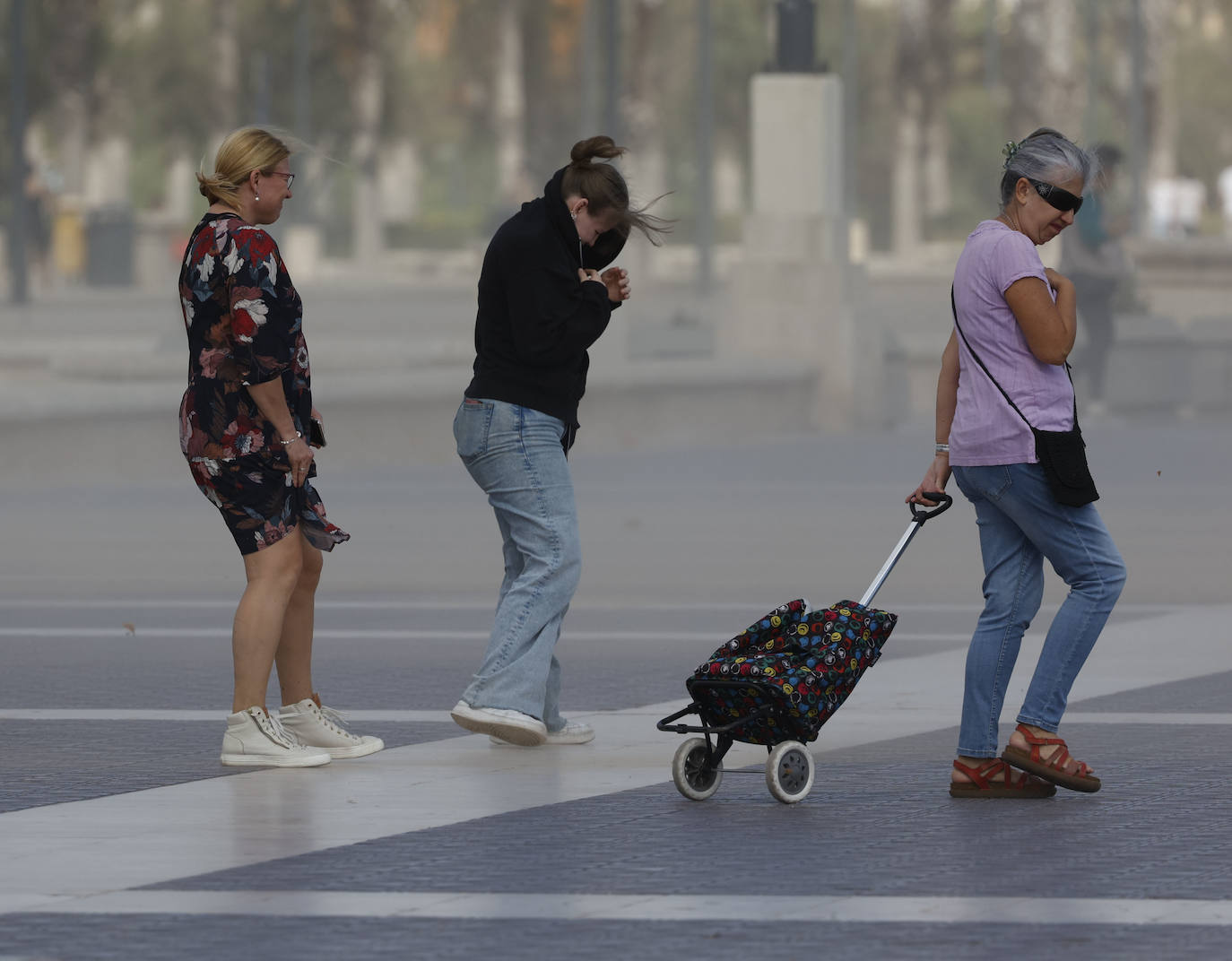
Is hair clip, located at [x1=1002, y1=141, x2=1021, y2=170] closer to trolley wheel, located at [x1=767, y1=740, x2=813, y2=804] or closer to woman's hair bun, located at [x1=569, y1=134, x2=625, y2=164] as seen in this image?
woman's hair bun, located at [x1=569, y1=134, x2=625, y2=164]

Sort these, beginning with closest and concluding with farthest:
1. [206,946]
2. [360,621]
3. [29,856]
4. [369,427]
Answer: [206,946]
[29,856]
[360,621]
[369,427]

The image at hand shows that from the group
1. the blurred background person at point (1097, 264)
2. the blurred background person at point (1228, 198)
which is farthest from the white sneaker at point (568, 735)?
the blurred background person at point (1228, 198)

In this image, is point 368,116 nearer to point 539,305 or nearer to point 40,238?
point 40,238

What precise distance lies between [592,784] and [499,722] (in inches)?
21.2

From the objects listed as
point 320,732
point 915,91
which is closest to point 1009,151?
point 320,732

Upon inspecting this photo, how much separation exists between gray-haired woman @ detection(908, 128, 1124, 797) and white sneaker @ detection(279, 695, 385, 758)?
72.1 inches

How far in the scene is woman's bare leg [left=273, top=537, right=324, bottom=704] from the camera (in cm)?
862

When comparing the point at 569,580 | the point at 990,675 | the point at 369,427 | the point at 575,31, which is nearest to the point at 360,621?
the point at 569,580

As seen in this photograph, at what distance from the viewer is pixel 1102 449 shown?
2030 centimetres

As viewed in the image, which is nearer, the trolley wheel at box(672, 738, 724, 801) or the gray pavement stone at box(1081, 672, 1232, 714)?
the trolley wheel at box(672, 738, 724, 801)

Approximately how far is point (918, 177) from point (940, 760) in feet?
237

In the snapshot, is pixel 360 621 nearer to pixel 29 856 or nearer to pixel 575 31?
pixel 29 856

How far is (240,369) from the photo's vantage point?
8.25 metres

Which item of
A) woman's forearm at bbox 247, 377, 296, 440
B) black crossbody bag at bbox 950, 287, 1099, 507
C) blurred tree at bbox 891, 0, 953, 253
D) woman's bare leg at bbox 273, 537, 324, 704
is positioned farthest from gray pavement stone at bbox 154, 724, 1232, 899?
blurred tree at bbox 891, 0, 953, 253
